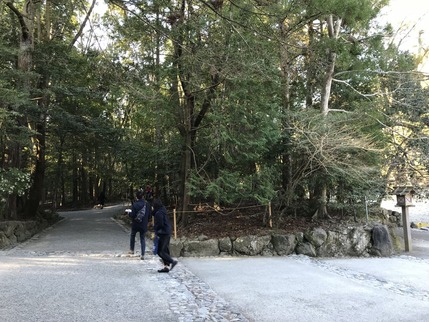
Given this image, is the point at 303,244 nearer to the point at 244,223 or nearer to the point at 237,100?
the point at 244,223

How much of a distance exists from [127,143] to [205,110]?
218 inches

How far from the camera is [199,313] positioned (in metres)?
4.77

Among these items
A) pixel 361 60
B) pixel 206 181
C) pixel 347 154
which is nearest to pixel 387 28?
pixel 361 60

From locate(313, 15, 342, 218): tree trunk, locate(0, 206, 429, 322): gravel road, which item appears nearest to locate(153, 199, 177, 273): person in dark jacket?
locate(0, 206, 429, 322): gravel road

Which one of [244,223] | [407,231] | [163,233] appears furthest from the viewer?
[407,231]

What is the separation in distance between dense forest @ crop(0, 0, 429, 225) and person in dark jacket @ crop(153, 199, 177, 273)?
302 centimetres

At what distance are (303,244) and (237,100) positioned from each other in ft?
14.3

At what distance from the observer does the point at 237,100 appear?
398 inches

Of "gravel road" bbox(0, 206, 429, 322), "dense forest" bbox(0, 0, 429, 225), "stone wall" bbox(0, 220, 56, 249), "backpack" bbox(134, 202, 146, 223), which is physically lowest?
"gravel road" bbox(0, 206, 429, 322)

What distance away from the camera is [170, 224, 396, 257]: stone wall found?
937 centimetres

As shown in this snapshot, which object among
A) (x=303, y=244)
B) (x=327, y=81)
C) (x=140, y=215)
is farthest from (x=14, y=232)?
(x=327, y=81)

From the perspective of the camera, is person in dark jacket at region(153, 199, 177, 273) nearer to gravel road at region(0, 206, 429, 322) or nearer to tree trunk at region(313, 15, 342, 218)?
gravel road at region(0, 206, 429, 322)

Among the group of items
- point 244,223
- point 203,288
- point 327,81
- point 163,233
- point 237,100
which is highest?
point 327,81

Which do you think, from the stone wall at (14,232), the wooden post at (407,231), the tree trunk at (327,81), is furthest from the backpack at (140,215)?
the wooden post at (407,231)
